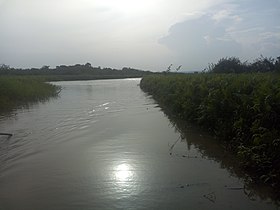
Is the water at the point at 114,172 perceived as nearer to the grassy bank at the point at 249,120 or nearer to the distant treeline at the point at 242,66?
the grassy bank at the point at 249,120

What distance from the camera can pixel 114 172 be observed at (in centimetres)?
855

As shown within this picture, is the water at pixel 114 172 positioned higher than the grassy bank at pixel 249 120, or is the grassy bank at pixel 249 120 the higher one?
the grassy bank at pixel 249 120

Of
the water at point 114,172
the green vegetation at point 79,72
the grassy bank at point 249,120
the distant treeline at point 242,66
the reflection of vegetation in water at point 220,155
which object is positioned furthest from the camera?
the green vegetation at point 79,72

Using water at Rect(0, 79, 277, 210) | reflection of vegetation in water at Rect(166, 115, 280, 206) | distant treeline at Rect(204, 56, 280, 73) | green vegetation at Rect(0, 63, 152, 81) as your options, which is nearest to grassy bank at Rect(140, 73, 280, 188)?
reflection of vegetation in water at Rect(166, 115, 280, 206)

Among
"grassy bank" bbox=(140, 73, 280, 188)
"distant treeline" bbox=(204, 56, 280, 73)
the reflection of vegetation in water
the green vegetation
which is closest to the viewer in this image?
the reflection of vegetation in water

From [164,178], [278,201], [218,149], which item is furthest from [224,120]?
[278,201]

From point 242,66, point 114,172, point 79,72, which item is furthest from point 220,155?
point 79,72

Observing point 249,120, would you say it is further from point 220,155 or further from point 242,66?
point 242,66

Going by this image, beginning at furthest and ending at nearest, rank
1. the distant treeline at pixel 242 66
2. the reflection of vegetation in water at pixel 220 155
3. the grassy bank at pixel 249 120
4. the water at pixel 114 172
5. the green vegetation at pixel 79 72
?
the green vegetation at pixel 79 72
the distant treeline at pixel 242 66
the grassy bank at pixel 249 120
the reflection of vegetation in water at pixel 220 155
the water at pixel 114 172

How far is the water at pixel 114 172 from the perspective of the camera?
6.65m

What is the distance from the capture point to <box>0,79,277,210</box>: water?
21.8 feet

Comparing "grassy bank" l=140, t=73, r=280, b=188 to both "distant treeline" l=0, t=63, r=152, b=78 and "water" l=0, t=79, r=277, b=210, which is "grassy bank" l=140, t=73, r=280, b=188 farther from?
"distant treeline" l=0, t=63, r=152, b=78

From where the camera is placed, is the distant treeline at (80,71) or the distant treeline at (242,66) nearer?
the distant treeline at (242,66)

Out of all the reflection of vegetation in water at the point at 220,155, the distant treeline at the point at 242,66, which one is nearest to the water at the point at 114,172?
the reflection of vegetation in water at the point at 220,155
